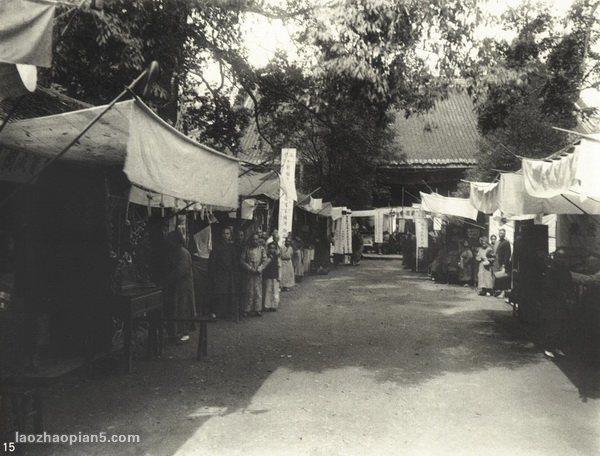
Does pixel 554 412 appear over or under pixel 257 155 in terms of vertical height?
under

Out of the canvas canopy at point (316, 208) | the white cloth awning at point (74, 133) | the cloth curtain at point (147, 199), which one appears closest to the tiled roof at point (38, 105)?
the white cloth awning at point (74, 133)

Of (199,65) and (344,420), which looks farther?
(199,65)

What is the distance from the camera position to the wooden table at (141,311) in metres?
6.86

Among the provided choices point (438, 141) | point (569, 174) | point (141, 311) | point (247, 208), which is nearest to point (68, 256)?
point (141, 311)

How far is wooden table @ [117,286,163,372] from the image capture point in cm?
686

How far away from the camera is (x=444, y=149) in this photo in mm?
27609

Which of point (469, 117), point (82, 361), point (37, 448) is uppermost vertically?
point (469, 117)

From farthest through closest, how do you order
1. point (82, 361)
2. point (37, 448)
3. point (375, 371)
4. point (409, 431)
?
point (375, 371) < point (82, 361) < point (409, 431) < point (37, 448)

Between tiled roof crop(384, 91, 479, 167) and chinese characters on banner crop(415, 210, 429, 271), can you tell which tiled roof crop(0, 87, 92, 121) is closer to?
chinese characters on banner crop(415, 210, 429, 271)

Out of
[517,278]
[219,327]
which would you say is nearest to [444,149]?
[517,278]

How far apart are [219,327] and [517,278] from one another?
598cm

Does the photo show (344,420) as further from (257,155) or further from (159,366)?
(257,155)

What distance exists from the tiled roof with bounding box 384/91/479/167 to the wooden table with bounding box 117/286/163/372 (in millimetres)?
18493

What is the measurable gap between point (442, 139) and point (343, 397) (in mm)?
24288
